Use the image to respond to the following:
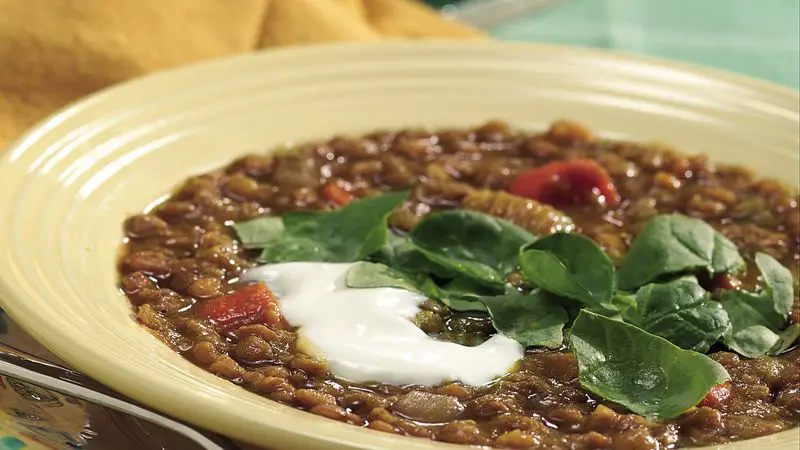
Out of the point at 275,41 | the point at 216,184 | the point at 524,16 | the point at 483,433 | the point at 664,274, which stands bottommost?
the point at 483,433

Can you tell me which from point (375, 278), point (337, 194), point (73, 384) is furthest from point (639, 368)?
point (337, 194)

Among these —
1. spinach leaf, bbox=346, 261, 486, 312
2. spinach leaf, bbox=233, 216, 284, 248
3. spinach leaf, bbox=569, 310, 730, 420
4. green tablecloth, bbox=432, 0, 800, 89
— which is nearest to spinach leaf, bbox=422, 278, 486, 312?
spinach leaf, bbox=346, 261, 486, 312

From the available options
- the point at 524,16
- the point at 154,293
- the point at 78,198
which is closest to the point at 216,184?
the point at 78,198

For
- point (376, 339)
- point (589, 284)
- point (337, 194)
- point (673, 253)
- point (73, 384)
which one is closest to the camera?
point (73, 384)

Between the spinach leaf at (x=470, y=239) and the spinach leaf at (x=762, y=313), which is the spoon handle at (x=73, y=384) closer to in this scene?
the spinach leaf at (x=470, y=239)

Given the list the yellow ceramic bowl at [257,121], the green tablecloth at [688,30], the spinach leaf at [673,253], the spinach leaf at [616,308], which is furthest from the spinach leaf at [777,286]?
the green tablecloth at [688,30]

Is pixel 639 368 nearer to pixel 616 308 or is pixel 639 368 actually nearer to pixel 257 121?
pixel 616 308

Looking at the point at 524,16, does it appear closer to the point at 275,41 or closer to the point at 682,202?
the point at 275,41
